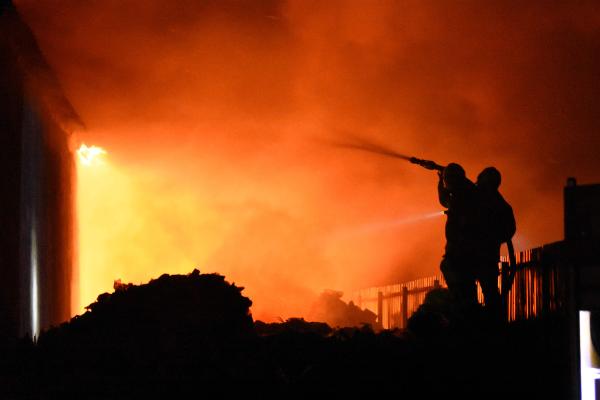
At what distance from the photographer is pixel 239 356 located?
678 cm

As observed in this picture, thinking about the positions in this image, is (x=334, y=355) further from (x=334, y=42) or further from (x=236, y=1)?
(x=334, y=42)

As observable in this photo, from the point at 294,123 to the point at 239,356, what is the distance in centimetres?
1009

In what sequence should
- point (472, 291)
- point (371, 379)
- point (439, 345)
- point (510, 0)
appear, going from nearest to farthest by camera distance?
point (371, 379) < point (439, 345) < point (472, 291) < point (510, 0)

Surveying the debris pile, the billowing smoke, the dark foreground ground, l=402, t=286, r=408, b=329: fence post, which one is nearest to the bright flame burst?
the billowing smoke

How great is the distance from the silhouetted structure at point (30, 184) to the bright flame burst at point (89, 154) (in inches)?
45.0

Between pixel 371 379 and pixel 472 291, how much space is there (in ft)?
6.14

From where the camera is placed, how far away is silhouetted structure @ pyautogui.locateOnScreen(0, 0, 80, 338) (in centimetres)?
929

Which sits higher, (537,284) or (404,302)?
(404,302)

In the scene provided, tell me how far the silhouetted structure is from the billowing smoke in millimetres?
2024

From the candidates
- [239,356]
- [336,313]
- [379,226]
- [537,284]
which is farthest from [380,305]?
[239,356]

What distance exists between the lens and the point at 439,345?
23.9 ft

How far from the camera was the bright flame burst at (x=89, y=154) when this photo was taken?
1476 centimetres

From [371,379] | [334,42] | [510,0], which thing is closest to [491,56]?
[510,0]

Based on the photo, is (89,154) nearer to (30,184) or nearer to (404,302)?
(30,184)
